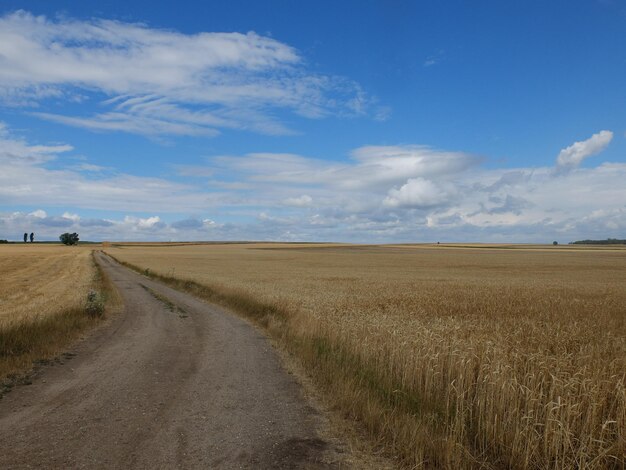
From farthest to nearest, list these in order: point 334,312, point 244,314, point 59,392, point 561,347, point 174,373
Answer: point 244,314
point 334,312
point 561,347
point 174,373
point 59,392

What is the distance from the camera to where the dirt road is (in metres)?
5.98

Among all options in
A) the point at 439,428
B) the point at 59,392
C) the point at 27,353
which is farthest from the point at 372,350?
the point at 27,353

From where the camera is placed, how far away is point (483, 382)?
292 inches


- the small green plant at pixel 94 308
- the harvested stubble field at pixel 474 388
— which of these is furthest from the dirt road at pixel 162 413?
the small green plant at pixel 94 308

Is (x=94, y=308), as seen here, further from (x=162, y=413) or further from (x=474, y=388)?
(x=474, y=388)

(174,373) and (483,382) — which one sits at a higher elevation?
(483,382)

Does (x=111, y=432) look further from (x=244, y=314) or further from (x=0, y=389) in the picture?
(x=244, y=314)

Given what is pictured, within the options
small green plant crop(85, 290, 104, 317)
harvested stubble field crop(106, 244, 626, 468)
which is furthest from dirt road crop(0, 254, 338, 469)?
small green plant crop(85, 290, 104, 317)

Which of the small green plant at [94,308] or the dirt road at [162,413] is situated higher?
the small green plant at [94,308]

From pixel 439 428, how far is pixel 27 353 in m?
10.5

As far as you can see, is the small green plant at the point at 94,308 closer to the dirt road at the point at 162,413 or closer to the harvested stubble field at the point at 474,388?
the dirt road at the point at 162,413

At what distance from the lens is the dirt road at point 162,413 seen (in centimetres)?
598

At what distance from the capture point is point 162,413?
752cm

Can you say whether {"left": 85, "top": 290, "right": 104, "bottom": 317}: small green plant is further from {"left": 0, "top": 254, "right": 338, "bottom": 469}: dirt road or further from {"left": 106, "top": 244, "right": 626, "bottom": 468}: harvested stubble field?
{"left": 106, "top": 244, "right": 626, "bottom": 468}: harvested stubble field
